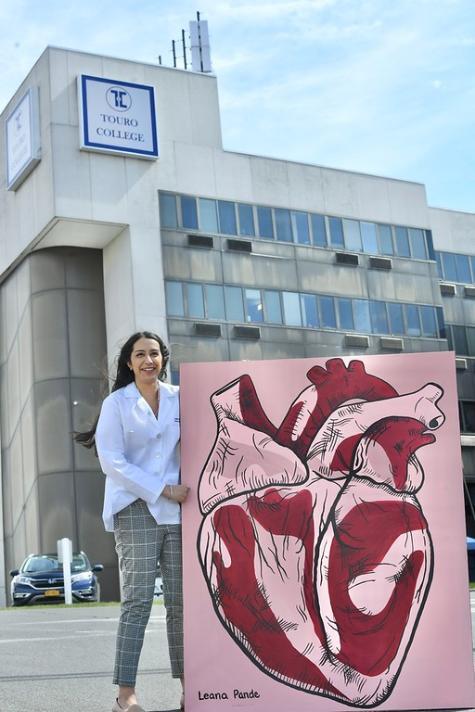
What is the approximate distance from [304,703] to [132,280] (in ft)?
118

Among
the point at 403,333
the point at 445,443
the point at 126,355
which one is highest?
the point at 403,333

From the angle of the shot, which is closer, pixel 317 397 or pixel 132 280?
Result: pixel 317 397

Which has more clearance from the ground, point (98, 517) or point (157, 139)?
point (157, 139)

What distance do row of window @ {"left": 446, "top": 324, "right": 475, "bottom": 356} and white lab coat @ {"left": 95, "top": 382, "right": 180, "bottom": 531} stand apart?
150ft

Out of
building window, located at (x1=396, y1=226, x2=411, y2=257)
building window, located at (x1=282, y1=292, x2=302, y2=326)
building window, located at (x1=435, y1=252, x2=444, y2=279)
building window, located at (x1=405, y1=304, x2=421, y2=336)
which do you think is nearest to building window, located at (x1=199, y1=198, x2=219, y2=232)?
building window, located at (x1=282, y1=292, x2=302, y2=326)

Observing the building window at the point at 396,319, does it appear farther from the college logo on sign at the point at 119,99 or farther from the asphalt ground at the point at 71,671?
the asphalt ground at the point at 71,671

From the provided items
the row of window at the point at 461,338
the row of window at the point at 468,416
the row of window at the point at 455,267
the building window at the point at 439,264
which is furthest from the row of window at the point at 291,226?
the row of window at the point at 468,416

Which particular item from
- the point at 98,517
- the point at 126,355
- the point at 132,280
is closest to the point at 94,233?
the point at 132,280

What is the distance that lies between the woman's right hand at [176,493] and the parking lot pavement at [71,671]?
1053 millimetres

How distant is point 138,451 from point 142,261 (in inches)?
1402

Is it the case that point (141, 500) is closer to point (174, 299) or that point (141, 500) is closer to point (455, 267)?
point (174, 299)

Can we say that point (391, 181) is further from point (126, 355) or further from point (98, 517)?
point (126, 355)

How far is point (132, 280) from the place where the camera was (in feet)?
133

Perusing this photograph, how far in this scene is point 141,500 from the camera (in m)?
5.23
